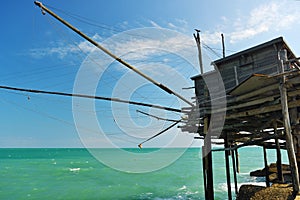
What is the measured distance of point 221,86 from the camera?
13406 mm

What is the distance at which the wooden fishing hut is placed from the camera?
820 centimetres

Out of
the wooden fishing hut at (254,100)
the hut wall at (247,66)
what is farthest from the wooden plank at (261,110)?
the hut wall at (247,66)

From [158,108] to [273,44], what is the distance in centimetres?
639

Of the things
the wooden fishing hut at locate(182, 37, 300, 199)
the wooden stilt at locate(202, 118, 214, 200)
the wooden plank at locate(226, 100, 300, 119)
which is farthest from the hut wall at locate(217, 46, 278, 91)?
the wooden stilt at locate(202, 118, 214, 200)

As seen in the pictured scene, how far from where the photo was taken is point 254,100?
9.84m

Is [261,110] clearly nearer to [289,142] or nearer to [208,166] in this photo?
[289,142]

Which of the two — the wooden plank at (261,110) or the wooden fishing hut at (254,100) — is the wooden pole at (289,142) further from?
the wooden plank at (261,110)

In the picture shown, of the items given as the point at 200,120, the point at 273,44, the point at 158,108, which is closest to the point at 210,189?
the point at 200,120

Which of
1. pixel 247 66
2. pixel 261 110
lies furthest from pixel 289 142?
pixel 247 66

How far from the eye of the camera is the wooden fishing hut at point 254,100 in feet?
26.9

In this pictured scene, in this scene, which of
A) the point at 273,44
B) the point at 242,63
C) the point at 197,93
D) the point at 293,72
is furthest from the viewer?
the point at 197,93

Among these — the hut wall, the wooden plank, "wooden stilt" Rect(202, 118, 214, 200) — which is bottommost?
"wooden stilt" Rect(202, 118, 214, 200)

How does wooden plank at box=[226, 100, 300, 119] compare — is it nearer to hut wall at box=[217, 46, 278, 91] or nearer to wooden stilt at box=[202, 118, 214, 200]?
wooden stilt at box=[202, 118, 214, 200]

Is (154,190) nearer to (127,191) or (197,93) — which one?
(127,191)
